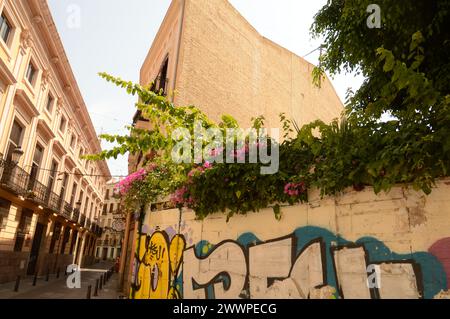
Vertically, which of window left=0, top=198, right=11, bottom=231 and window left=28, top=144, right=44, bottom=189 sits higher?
window left=28, top=144, right=44, bottom=189

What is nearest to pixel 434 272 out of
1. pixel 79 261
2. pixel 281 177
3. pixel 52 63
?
pixel 281 177

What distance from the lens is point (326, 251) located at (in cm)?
486

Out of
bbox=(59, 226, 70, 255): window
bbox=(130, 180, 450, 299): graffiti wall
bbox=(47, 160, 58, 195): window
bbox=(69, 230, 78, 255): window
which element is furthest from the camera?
bbox=(69, 230, 78, 255): window

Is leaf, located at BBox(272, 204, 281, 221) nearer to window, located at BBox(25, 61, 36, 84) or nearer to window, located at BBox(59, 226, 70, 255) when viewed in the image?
window, located at BBox(25, 61, 36, 84)

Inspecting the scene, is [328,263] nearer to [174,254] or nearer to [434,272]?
[434,272]

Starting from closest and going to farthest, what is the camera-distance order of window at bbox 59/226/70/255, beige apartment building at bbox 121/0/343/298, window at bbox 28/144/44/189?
beige apartment building at bbox 121/0/343/298, window at bbox 28/144/44/189, window at bbox 59/226/70/255

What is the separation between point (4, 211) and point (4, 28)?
7540mm

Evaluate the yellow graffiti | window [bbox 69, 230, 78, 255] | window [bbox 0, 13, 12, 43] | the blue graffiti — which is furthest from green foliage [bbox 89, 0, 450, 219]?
window [bbox 69, 230, 78, 255]

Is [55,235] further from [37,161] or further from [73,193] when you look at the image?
[37,161]

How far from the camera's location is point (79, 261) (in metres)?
29.9

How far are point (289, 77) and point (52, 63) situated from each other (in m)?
13.6

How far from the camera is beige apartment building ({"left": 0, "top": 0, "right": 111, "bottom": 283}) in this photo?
13.7 meters

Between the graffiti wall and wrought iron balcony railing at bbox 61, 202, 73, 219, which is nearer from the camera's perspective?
the graffiti wall

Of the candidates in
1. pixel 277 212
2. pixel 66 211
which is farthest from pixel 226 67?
pixel 66 211
